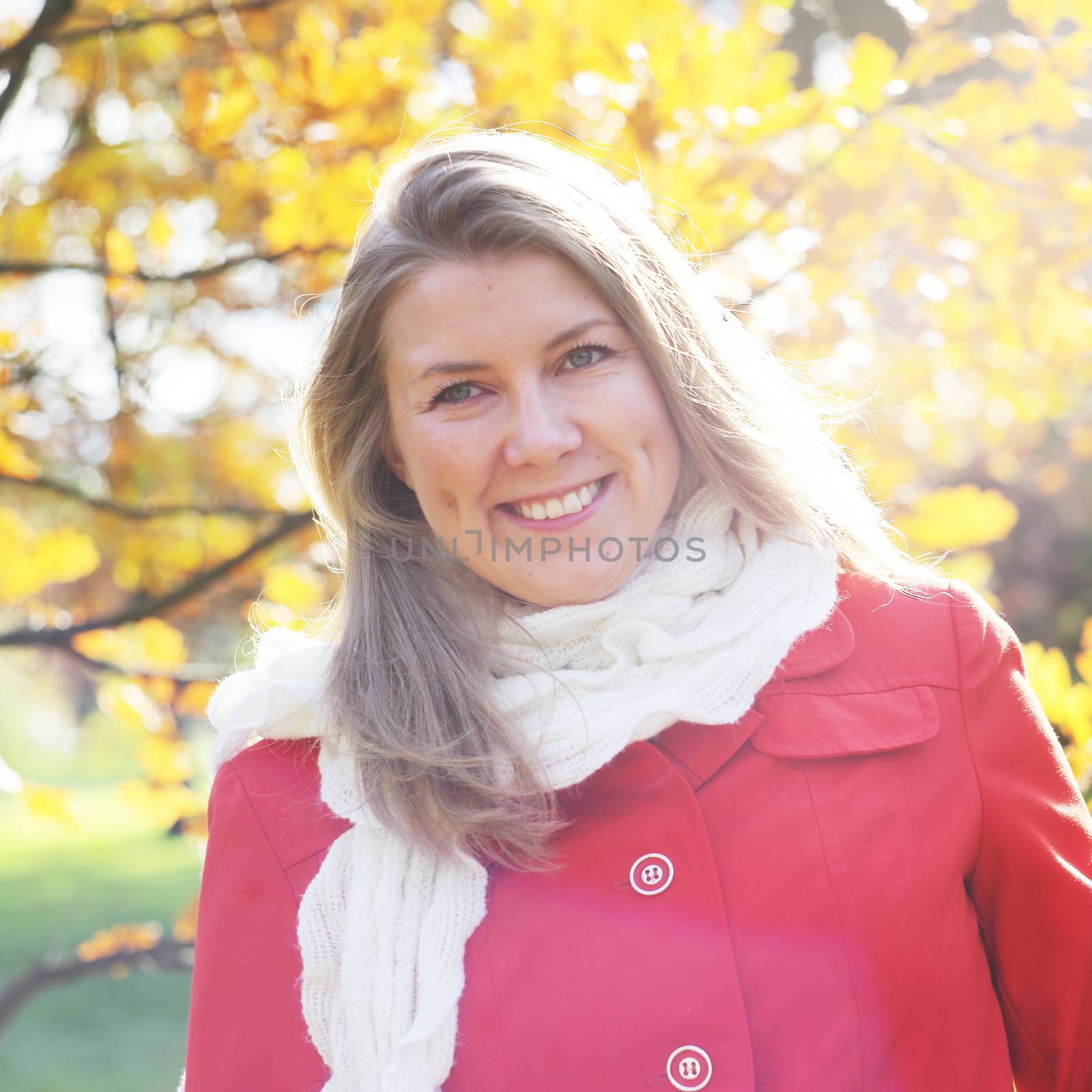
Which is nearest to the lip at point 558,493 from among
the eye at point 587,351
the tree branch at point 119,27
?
the eye at point 587,351

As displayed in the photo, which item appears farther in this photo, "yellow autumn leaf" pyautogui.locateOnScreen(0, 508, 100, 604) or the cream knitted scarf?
"yellow autumn leaf" pyautogui.locateOnScreen(0, 508, 100, 604)

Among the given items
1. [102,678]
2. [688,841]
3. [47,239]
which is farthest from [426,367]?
[102,678]

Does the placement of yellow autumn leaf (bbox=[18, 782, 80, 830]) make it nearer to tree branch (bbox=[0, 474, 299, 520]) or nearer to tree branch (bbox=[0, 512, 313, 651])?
tree branch (bbox=[0, 512, 313, 651])

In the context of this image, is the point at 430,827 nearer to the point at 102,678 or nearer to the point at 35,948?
the point at 102,678

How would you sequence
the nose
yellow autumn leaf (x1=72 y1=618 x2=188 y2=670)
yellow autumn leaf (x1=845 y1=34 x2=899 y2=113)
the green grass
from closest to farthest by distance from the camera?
1. the nose
2. yellow autumn leaf (x1=845 y1=34 x2=899 y2=113)
3. yellow autumn leaf (x1=72 y1=618 x2=188 y2=670)
4. the green grass

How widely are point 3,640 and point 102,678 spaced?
340 millimetres

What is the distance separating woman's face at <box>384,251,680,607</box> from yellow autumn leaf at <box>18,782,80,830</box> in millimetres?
1315

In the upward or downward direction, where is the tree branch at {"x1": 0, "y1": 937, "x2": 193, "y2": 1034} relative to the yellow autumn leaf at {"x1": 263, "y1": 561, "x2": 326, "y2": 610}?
downward

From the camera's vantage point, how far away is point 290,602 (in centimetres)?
260

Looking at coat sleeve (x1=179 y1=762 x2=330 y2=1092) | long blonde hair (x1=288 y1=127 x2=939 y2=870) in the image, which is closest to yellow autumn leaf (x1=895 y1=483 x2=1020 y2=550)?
long blonde hair (x1=288 y1=127 x2=939 y2=870)

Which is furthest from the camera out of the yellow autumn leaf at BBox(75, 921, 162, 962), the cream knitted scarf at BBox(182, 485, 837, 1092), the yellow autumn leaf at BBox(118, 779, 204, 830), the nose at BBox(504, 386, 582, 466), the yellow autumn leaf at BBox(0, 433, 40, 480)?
the yellow autumn leaf at BBox(75, 921, 162, 962)

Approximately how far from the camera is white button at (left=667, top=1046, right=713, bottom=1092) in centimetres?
142

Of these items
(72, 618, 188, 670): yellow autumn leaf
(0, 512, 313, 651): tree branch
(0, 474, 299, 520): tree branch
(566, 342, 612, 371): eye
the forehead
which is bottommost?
(72, 618, 188, 670): yellow autumn leaf

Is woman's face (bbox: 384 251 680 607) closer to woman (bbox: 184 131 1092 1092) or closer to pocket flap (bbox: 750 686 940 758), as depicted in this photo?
woman (bbox: 184 131 1092 1092)
